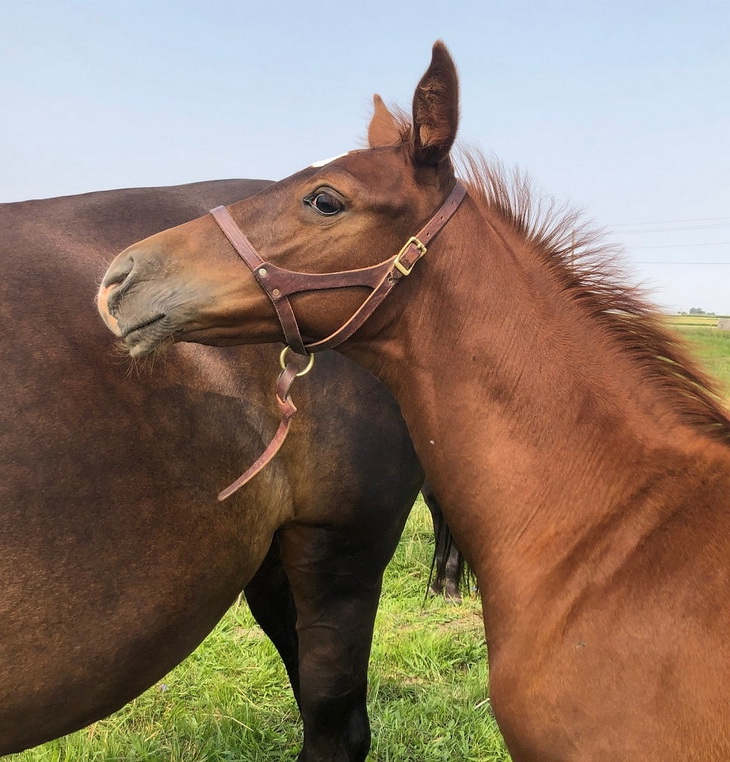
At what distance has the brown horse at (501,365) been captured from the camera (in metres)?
1.94

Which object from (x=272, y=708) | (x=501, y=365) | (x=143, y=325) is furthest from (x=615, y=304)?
(x=272, y=708)

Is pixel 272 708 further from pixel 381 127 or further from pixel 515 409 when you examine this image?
pixel 381 127

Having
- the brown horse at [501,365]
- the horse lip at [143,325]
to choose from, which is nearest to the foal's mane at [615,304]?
the brown horse at [501,365]

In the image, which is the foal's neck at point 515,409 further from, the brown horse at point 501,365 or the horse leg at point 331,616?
the horse leg at point 331,616

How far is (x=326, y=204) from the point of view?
2.09 metres

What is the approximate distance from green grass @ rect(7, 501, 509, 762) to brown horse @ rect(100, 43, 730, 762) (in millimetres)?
1935

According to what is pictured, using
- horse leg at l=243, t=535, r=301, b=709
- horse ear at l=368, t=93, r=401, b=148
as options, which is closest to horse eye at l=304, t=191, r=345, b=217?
horse ear at l=368, t=93, r=401, b=148

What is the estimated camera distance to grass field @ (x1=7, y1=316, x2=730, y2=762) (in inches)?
139

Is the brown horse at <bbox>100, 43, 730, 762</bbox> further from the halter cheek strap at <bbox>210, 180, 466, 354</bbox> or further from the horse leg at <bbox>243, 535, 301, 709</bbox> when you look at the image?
the horse leg at <bbox>243, 535, 301, 709</bbox>

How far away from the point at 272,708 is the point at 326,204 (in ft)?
9.88

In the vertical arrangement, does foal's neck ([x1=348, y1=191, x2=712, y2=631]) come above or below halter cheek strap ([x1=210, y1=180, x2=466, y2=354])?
below

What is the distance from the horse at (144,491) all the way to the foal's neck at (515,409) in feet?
1.77

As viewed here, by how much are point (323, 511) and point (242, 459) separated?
44 centimetres

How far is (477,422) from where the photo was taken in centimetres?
215
